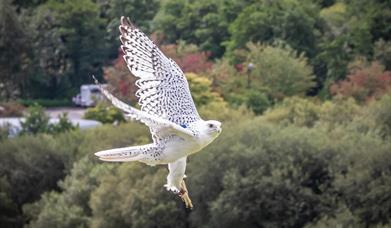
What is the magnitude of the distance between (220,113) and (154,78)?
1348 inches

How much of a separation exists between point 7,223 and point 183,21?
24.8m

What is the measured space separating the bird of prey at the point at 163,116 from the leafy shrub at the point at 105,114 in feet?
139

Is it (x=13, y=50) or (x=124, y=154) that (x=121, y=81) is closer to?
(x=13, y=50)

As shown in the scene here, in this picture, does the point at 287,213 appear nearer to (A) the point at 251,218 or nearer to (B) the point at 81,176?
(A) the point at 251,218

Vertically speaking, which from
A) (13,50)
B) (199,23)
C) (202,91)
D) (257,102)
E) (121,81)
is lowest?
(13,50)

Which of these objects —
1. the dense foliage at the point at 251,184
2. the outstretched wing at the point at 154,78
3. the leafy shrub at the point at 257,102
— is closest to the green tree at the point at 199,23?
the leafy shrub at the point at 257,102

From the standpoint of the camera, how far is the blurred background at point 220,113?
48.6 m

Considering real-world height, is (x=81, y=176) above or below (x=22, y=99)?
above

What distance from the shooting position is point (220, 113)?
5597cm

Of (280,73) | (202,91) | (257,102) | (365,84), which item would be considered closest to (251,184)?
(202,91)

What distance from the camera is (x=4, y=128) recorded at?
201 feet

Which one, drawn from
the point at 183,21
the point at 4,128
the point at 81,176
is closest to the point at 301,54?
the point at 183,21

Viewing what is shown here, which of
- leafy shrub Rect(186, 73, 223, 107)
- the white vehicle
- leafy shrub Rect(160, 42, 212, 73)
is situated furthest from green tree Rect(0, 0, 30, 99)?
leafy shrub Rect(186, 73, 223, 107)

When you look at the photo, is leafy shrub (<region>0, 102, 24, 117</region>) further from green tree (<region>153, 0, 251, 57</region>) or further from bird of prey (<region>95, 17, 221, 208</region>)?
bird of prey (<region>95, 17, 221, 208</region>)
